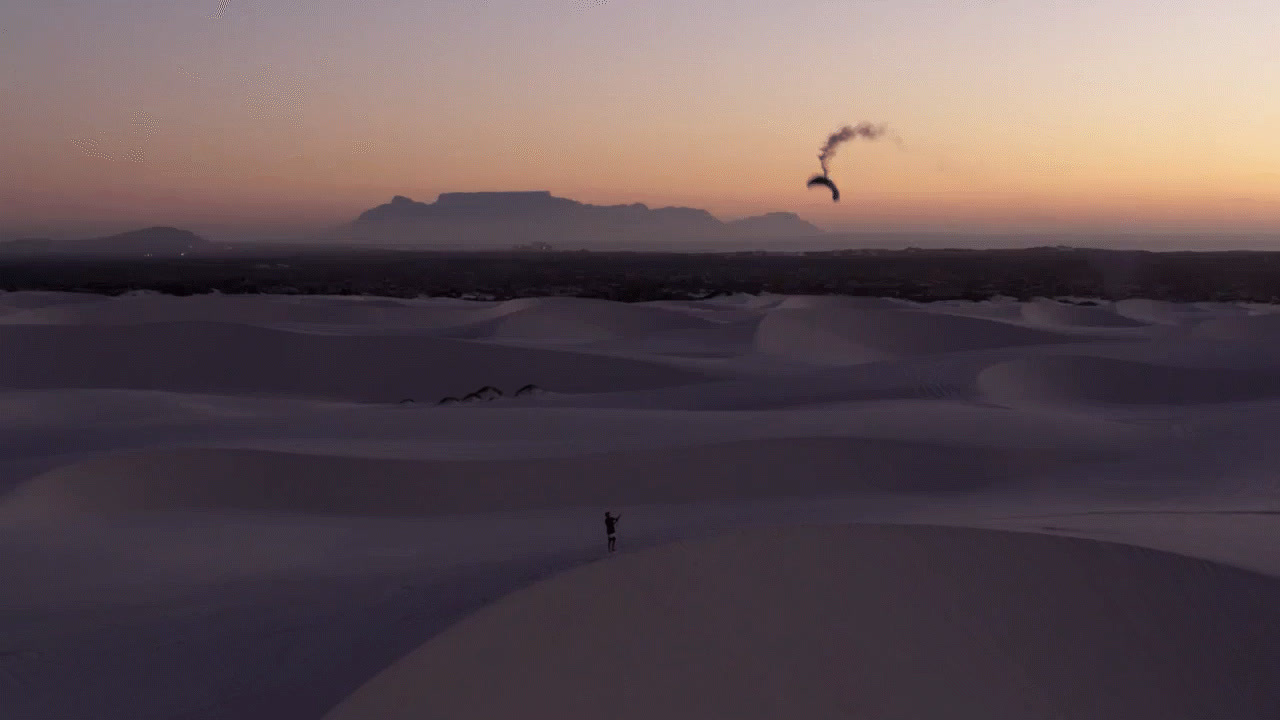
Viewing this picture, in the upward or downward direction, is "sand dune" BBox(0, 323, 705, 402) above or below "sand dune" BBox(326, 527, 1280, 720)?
below

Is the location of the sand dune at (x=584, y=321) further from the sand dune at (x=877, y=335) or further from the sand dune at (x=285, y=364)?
the sand dune at (x=285, y=364)

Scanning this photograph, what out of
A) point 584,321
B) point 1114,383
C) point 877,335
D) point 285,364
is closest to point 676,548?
point 1114,383

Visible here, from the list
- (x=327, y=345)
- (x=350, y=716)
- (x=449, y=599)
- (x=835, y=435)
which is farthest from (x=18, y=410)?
(x=350, y=716)

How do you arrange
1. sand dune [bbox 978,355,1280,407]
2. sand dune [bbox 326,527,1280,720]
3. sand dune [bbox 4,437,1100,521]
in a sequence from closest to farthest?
sand dune [bbox 326,527,1280,720] < sand dune [bbox 4,437,1100,521] < sand dune [bbox 978,355,1280,407]

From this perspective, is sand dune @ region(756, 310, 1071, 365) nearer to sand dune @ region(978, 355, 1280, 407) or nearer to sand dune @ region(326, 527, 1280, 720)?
sand dune @ region(978, 355, 1280, 407)

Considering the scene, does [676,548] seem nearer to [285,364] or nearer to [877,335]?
[285,364]

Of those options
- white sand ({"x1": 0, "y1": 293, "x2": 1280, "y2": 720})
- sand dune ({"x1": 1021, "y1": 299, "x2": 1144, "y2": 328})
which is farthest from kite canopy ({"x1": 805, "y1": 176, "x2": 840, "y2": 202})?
sand dune ({"x1": 1021, "y1": 299, "x2": 1144, "y2": 328})

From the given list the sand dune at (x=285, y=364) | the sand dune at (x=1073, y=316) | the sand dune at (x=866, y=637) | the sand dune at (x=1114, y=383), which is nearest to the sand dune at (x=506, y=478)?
the sand dune at (x=866, y=637)
